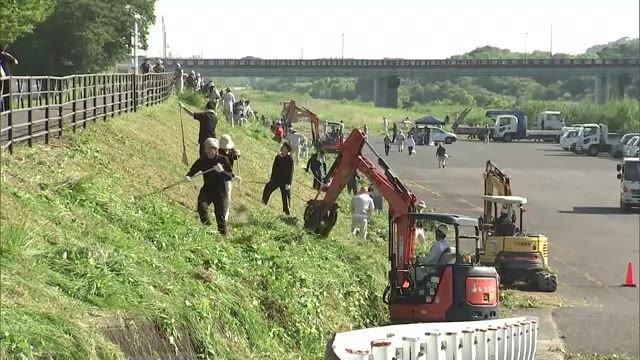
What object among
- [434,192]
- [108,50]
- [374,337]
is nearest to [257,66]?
[108,50]

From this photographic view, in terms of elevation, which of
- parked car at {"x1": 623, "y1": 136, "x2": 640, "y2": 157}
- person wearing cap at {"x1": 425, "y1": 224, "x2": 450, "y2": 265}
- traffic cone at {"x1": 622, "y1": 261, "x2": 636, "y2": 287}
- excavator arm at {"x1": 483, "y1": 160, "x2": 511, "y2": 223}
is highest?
person wearing cap at {"x1": 425, "y1": 224, "x2": 450, "y2": 265}

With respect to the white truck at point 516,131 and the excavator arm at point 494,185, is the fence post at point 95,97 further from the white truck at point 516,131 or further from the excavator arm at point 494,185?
the white truck at point 516,131

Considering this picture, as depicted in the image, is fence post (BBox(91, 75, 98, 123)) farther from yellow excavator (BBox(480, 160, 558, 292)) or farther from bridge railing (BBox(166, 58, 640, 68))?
bridge railing (BBox(166, 58, 640, 68))

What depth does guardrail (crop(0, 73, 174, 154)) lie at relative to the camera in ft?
53.3

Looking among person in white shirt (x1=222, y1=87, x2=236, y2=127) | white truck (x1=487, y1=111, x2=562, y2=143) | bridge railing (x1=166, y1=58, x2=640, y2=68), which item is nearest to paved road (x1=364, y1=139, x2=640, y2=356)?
person in white shirt (x1=222, y1=87, x2=236, y2=127)

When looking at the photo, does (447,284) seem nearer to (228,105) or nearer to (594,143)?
(228,105)

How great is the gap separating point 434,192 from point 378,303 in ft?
98.6

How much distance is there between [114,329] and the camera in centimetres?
1035

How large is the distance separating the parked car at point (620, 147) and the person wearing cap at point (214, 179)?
6236 centimetres

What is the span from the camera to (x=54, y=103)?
64.7ft

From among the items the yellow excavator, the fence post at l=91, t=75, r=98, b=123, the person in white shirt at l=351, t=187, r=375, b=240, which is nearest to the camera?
the fence post at l=91, t=75, r=98, b=123

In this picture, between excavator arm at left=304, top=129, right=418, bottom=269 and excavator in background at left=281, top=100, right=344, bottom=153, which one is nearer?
excavator arm at left=304, top=129, right=418, bottom=269

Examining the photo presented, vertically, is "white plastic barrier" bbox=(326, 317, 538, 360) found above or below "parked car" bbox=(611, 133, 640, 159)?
above

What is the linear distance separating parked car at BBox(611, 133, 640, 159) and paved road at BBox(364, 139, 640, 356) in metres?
1.72
